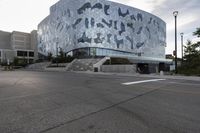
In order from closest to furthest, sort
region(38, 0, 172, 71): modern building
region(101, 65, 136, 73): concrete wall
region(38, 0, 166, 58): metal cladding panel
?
region(101, 65, 136, 73): concrete wall, region(38, 0, 172, 71): modern building, region(38, 0, 166, 58): metal cladding panel

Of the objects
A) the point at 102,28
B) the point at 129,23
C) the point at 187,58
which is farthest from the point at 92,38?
the point at 187,58

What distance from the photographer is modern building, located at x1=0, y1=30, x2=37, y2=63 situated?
4438 inches

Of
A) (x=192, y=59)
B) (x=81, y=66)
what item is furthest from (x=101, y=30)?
(x=192, y=59)

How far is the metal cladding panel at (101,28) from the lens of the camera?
62625 mm

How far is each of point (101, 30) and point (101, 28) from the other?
760mm

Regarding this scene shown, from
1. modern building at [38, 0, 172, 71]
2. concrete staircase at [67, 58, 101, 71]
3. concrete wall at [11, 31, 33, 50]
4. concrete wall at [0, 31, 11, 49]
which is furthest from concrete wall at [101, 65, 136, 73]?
concrete wall at [0, 31, 11, 49]

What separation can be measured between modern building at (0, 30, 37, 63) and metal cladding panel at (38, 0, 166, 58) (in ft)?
85.4

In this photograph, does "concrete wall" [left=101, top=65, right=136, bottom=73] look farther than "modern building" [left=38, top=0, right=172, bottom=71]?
No

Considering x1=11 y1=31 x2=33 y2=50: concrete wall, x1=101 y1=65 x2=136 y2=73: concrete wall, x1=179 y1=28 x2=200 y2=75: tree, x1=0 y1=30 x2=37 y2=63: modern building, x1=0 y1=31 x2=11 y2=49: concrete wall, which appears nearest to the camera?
x1=179 y1=28 x2=200 y2=75: tree

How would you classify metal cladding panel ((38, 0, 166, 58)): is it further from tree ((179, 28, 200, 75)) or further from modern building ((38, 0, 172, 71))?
tree ((179, 28, 200, 75))

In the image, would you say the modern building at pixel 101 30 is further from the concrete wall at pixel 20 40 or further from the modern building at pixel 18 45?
the concrete wall at pixel 20 40

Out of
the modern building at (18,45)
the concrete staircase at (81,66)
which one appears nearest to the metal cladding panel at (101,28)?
the concrete staircase at (81,66)

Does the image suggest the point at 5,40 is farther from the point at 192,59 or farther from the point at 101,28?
the point at 192,59

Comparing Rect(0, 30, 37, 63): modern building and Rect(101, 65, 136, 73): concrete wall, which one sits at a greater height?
Rect(0, 30, 37, 63): modern building
